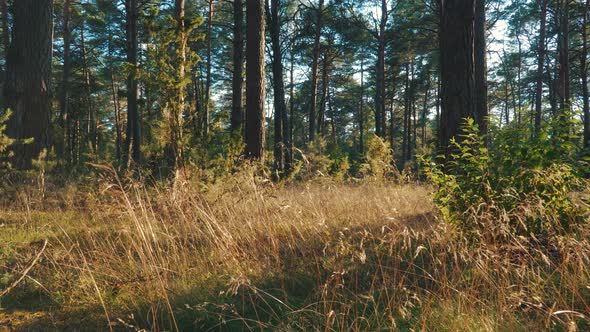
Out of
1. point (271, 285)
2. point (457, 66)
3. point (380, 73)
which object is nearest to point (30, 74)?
point (271, 285)

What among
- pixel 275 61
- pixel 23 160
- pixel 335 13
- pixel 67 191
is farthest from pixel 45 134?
pixel 335 13

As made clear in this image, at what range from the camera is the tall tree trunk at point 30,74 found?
672 cm

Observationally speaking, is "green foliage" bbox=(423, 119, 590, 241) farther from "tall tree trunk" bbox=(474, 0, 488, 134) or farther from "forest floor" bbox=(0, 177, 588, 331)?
"tall tree trunk" bbox=(474, 0, 488, 134)

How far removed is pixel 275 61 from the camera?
12352mm

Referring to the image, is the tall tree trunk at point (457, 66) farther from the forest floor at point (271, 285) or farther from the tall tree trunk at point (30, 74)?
the tall tree trunk at point (30, 74)

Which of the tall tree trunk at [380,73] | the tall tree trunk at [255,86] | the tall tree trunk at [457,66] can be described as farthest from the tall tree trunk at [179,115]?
the tall tree trunk at [380,73]

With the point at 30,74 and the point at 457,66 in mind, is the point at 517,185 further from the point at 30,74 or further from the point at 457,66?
the point at 30,74

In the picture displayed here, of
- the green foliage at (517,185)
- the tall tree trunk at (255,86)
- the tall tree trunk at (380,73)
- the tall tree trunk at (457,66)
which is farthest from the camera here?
the tall tree trunk at (380,73)

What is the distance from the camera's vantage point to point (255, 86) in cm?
761

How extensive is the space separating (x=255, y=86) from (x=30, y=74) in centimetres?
430

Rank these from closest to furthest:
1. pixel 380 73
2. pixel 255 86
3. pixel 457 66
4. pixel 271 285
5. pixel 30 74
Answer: pixel 271 285 → pixel 457 66 → pixel 30 74 → pixel 255 86 → pixel 380 73

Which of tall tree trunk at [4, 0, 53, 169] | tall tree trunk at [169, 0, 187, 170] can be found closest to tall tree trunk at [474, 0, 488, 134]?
tall tree trunk at [169, 0, 187, 170]

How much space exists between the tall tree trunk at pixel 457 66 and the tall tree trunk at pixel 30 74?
7201 millimetres

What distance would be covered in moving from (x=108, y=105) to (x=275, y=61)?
2657 centimetres
